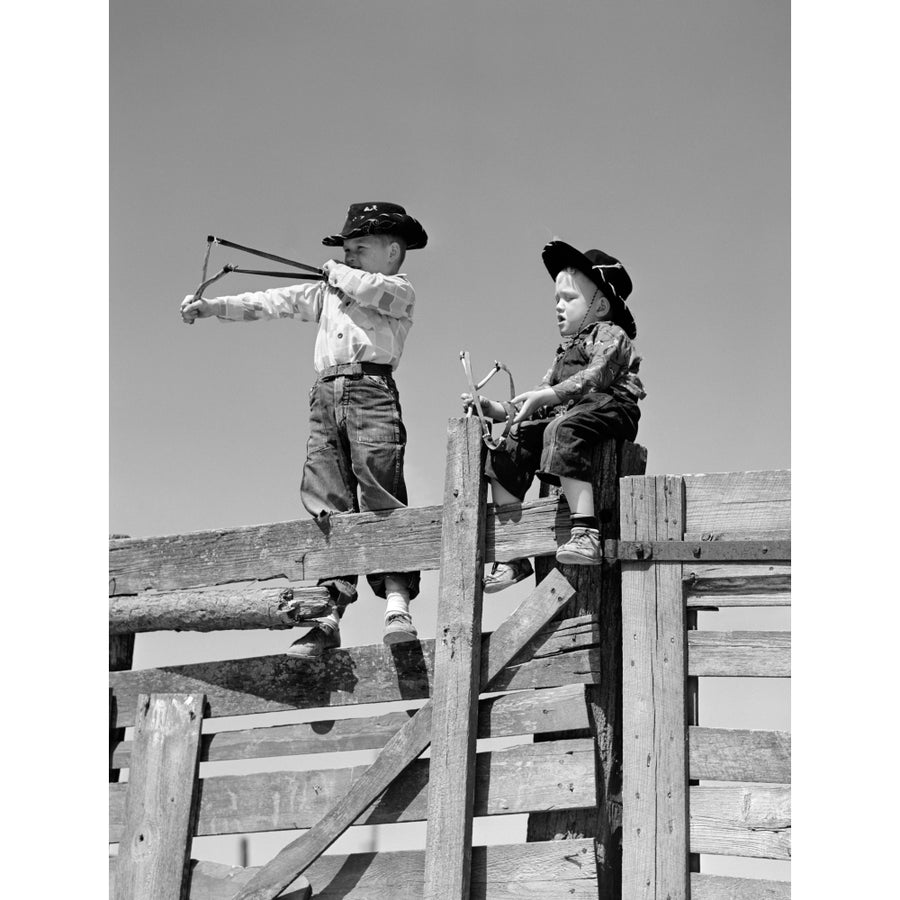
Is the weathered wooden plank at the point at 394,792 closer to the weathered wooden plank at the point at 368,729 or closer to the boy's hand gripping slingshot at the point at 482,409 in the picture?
the weathered wooden plank at the point at 368,729

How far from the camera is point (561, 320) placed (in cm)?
613

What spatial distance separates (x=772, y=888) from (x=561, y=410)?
2256 millimetres

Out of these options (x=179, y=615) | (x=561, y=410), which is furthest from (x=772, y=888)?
(x=179, y=615)

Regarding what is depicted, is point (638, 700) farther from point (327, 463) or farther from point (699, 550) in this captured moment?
point (327, 463)

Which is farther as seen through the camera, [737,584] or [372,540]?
[372,540]

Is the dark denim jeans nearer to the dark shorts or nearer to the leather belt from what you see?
the leather belt

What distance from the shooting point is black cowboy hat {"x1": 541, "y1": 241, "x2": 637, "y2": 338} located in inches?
238

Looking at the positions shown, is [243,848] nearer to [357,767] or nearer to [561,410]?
[357,767]

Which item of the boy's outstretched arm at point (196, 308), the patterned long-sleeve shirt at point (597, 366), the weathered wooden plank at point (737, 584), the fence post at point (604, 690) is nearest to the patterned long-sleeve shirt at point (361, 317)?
the boy's outstretched arm at point (196, 308)

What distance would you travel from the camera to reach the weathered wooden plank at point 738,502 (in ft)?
17.5

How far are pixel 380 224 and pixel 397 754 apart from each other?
262 cm

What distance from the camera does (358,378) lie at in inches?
249

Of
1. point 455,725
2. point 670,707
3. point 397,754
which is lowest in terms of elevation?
point 397,754

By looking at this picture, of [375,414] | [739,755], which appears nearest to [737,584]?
[739,755]
